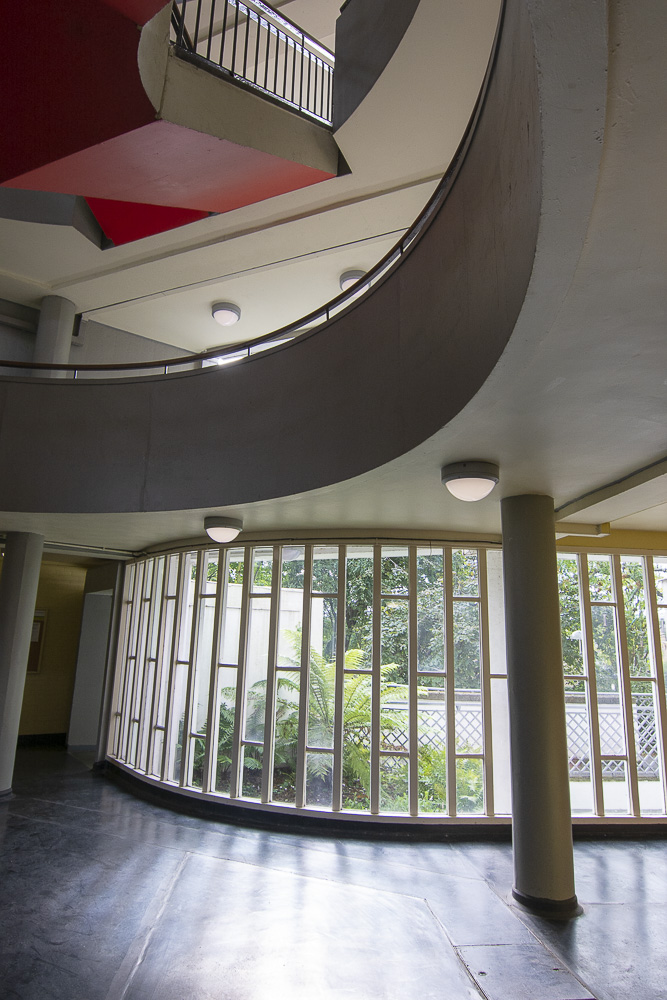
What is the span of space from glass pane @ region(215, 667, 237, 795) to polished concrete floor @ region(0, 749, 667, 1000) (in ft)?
2.37

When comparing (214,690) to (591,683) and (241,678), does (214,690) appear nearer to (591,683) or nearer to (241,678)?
(241,678)

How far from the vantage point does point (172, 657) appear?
8523mm

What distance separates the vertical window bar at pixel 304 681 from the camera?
716cm

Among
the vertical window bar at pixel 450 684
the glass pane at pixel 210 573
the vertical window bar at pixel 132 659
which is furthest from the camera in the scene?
the vertical window bar at pixel 132 659

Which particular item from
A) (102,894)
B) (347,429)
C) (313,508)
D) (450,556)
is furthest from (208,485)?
(102,894)

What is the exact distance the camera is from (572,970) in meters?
4.09

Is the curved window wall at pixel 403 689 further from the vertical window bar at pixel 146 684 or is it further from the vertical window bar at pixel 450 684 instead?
the vertical window bar at pixel 146 684

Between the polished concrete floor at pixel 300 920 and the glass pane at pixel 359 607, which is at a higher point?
the glass pane at pixel 359 607

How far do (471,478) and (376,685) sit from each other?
357 centimetres

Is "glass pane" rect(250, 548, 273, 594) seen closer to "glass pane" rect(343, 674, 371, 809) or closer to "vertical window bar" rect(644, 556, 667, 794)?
"glass pane" rect(343, 674, 371, 809)

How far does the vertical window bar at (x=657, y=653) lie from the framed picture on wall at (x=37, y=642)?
11186 mm

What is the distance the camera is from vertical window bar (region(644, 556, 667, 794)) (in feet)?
23.5

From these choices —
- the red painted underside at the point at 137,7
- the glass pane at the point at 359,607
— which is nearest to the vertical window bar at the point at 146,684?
the glass pane at the point at 359,607

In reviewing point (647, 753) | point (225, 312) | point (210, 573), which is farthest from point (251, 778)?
point (225, 312)
